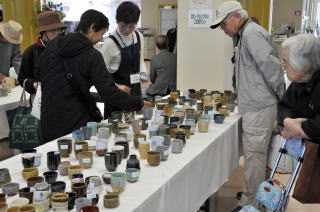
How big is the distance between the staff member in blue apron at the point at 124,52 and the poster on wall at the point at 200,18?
1.29 metres

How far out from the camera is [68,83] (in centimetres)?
220

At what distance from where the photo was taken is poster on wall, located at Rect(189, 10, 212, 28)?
4171mm

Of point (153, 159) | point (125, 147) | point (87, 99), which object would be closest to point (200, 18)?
point (87, 99)

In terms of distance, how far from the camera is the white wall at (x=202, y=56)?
4234mm

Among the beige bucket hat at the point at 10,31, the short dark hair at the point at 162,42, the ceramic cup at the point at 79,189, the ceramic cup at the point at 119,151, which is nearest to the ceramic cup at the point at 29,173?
the ceramic cup at the point at 79,189

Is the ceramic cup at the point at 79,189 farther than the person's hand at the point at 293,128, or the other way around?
the person's hand at the point at 293,128

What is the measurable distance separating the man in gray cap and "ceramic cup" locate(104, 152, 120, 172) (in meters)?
1.19

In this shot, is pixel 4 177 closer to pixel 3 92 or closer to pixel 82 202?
pixel 82 202

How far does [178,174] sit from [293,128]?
60cm

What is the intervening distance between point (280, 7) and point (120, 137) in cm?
990

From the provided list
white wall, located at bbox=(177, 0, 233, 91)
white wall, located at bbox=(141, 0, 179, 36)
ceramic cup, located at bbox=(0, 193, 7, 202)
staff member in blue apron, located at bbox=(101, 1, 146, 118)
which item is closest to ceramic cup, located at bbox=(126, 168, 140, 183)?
ceramic cup, located at bbox=(0, 193, 7, 202)

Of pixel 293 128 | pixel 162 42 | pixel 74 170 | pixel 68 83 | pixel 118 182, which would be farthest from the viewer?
pixel 162 42

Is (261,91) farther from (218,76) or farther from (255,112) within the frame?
(218,76)

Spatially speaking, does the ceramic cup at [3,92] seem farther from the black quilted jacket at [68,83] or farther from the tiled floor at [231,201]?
the tiled floor at [231,201]
